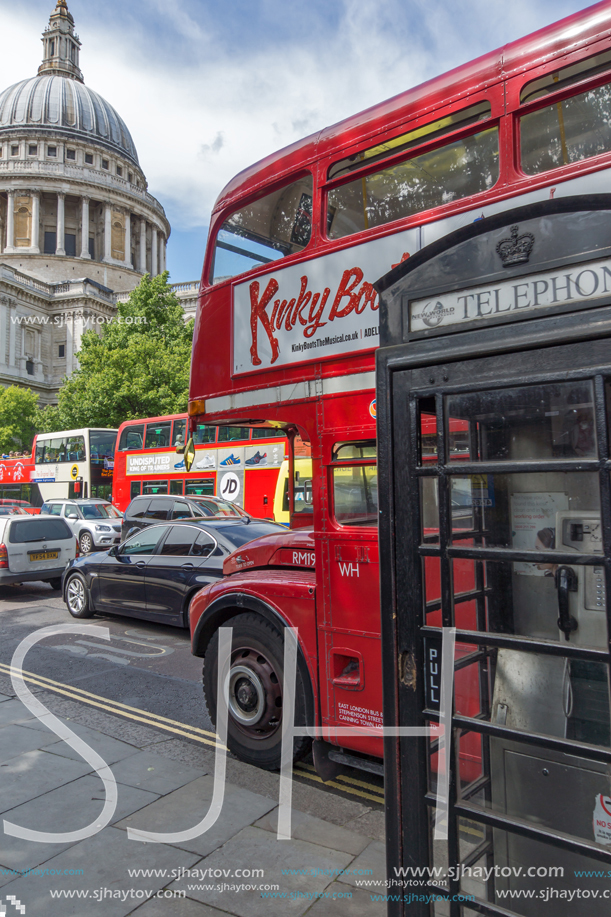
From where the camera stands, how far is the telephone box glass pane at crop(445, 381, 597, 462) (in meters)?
2.15

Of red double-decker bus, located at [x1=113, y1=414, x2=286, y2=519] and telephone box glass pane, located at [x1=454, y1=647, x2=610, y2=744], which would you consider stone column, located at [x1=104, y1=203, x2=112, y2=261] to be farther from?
telephone box glass pane, located at [x1=454, y1=647, x2=610, y2=744]

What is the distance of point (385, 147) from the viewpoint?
13.6 feet

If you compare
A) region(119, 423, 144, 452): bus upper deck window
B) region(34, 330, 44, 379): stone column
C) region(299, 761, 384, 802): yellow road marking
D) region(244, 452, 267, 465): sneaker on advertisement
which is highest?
region(34, 330, 44, 379): stone column

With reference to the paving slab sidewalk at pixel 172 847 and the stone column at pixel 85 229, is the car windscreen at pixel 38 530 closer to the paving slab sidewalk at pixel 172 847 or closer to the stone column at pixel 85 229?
the paving slab sidewalk at pixel 172 847

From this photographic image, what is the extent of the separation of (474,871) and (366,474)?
7.41 feet

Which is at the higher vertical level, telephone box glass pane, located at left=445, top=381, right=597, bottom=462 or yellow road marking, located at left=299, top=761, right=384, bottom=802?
telephone box glass pane, located at left=445, top=381, right=597, bottom=462

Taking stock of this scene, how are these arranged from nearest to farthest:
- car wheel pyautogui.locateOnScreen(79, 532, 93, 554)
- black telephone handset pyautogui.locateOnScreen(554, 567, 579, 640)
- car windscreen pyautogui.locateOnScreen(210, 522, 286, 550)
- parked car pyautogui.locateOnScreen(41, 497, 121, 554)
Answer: black telephone handset pyautogui.locateOnScreen(554, 567, 579, 640) → car windscreen pyautogui.locateOnScreen(210, 522, 286, 550) → car wheel pyautogui.locateOnScreen(79, 532, 93, 554) → parked car pyautogui.locateOnScreen(41, 497, 121, 554)

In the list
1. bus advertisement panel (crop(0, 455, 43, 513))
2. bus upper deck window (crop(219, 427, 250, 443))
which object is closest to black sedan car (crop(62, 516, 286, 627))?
bus upper deck window (crop(219, 427, 250, 443))

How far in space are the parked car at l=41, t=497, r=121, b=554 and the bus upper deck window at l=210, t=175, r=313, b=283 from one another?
14.4 metres

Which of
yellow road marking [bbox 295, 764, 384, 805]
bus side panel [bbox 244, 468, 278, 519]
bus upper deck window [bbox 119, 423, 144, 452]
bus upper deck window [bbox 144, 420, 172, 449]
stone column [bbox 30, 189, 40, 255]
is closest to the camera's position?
yellow road marking [bbox 295, 764, 384, 805]

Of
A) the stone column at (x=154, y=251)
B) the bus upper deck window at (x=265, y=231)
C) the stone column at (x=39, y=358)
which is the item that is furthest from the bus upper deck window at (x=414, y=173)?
the stone column at (x=154, y=251)

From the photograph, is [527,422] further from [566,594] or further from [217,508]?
[217,508]

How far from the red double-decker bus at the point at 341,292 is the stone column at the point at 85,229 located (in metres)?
79.7

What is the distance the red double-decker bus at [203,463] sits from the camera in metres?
17.1
